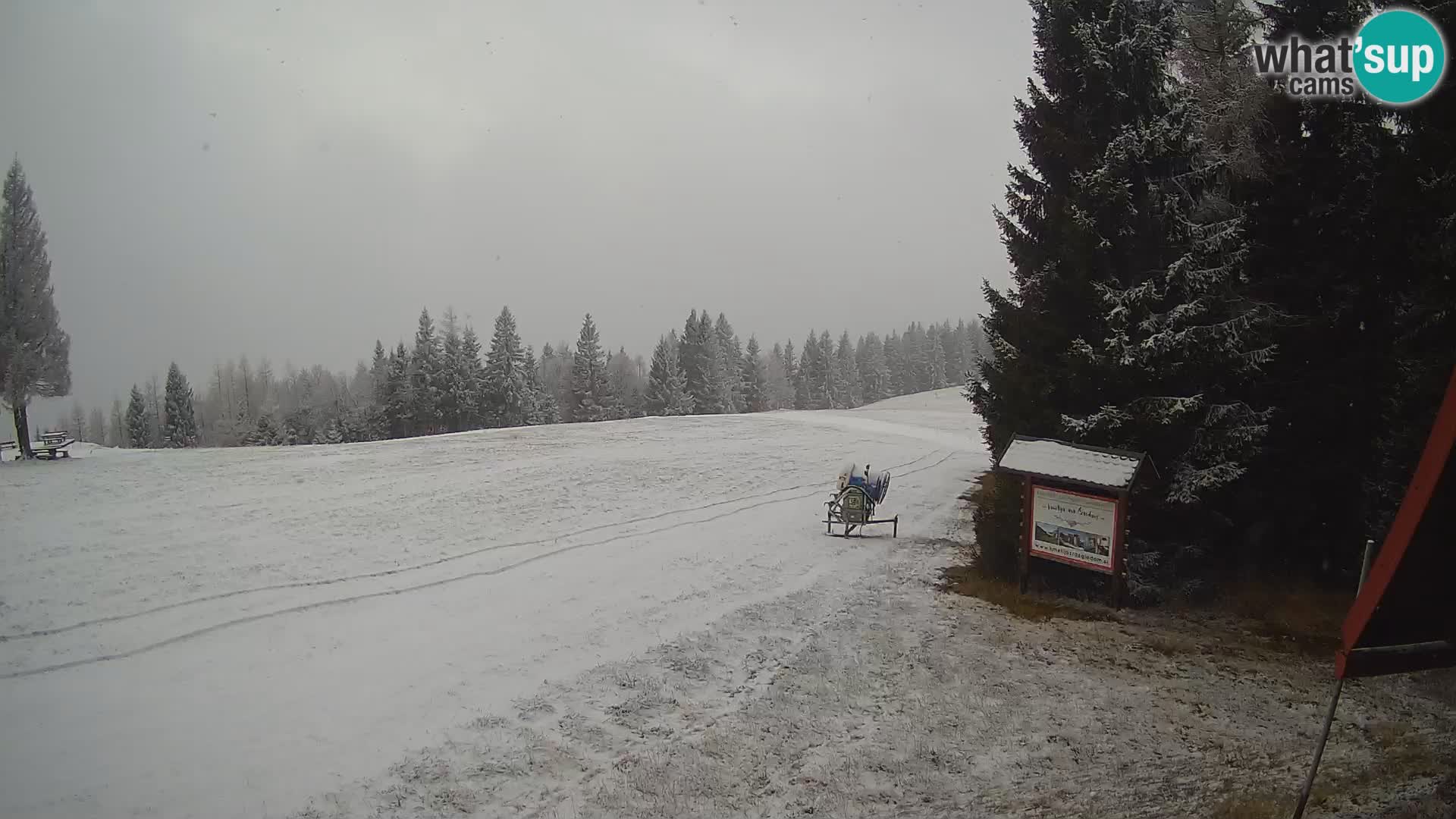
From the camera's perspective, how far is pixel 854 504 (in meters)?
19.3

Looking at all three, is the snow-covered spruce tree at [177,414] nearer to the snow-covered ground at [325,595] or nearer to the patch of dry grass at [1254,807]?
the snow-covered ground at [325,595]

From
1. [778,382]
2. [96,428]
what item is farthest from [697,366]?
[96,428]

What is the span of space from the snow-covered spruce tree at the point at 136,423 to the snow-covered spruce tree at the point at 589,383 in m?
43.8

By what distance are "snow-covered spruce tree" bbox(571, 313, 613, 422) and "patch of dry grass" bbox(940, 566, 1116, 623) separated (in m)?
56.5

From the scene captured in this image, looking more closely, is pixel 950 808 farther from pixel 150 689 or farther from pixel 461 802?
pixel 150 689

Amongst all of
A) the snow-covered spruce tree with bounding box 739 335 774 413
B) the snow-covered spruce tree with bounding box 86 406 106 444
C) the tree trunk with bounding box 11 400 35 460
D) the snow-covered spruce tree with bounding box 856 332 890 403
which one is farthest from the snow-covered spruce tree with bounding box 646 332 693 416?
the snow-covered spruce tree with bounding box 86 406 106 444

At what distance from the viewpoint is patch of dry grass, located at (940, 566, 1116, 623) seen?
12336mm

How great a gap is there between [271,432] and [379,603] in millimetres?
58887

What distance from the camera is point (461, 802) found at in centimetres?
688

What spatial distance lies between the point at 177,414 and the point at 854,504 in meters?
74.1

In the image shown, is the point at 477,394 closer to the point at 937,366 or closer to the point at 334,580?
the point at 334,580

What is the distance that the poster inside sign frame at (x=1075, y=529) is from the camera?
40.3 ft

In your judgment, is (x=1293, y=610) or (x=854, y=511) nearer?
(x=1293, y=610)

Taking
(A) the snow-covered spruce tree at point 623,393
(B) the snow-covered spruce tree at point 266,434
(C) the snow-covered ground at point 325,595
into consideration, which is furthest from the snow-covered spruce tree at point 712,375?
(C) the snow-covered ground at point 325,595
